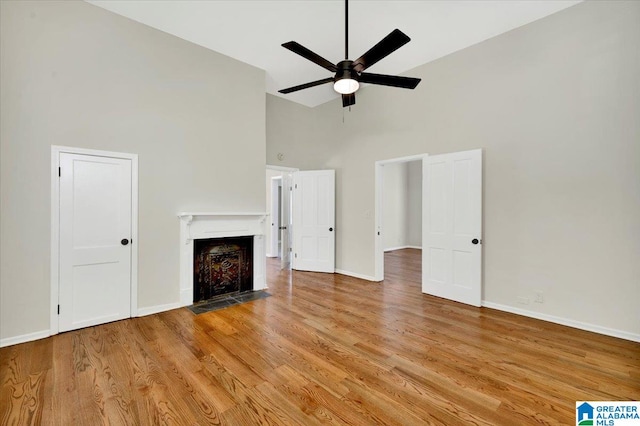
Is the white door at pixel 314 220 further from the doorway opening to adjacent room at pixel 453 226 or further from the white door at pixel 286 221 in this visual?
the doorway opening to adjacent room at pixel 453 226

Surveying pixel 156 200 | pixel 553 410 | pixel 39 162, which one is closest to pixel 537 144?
pixel 553 410

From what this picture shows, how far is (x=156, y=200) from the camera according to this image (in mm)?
3748

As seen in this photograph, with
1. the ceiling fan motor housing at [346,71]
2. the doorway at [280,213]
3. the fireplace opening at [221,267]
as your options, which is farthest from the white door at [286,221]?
the ceiling fan motor housing at [346,71]

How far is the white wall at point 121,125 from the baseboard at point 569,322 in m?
3.96

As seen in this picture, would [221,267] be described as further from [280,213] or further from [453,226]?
[453,226]

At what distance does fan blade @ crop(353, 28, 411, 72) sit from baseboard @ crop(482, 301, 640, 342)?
3.57m

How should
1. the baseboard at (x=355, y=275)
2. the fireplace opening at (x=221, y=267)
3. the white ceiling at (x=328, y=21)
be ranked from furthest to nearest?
the baseboard at (x=355, y=275)
the fireplace opening at (x=221, y=267)
the white ceiling at (x=328, y=21)

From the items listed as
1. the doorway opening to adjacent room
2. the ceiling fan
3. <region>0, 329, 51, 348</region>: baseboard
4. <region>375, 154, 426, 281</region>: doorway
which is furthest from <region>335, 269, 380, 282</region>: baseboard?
<region>0, 329, 51, 348</region>: baseboard

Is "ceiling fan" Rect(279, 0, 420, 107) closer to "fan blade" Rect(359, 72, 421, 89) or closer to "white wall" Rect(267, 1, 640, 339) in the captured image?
"fan blade" Rect(359, 72, 421, 89)

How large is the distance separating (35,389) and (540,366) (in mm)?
4189

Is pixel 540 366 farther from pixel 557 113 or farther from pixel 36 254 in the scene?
pixel 36 254

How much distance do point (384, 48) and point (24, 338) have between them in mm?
4596

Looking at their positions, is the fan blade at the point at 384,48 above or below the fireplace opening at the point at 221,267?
above

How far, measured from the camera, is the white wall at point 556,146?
2.98m
